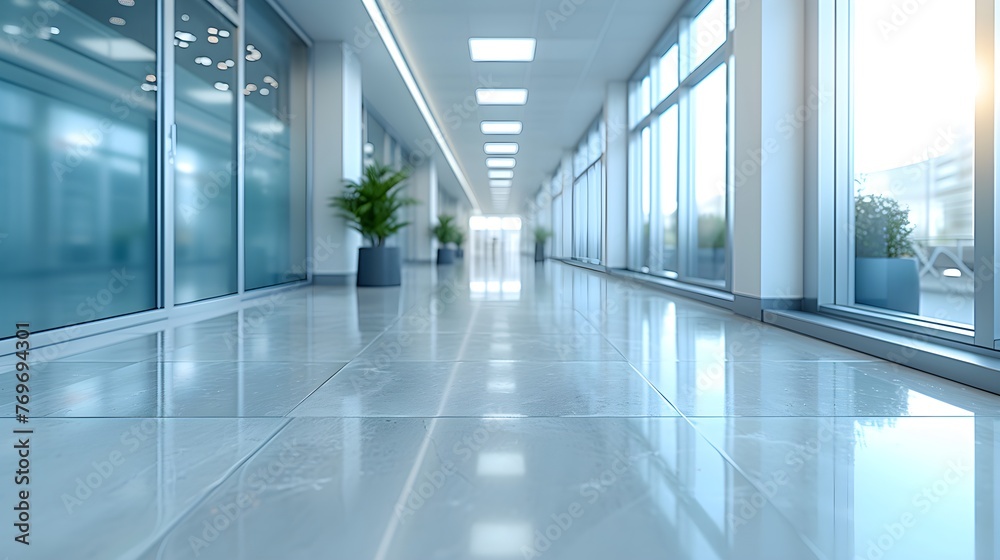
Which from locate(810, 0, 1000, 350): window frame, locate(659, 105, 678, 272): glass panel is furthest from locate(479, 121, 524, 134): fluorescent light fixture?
locate(810, 0, 1000, 350): window frame

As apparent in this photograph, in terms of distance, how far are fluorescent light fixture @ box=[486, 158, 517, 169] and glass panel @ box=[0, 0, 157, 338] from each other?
1593 cm

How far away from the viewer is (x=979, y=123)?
2887 millimetres

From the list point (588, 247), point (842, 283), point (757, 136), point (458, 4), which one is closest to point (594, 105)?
point (588, 247)

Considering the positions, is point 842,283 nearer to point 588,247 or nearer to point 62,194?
point 62,194

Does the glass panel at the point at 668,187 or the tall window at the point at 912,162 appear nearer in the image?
the tall window at the point at 912,162

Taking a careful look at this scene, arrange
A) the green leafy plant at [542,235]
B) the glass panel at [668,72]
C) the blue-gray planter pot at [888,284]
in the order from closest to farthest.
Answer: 1. the blue-gray planter pot at [888,284]
2. the glass panel at [668,72]
3. the green leafy plant at [542,235]

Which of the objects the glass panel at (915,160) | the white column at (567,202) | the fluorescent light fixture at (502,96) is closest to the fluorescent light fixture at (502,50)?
the fluorescent light fixture at (502,96)

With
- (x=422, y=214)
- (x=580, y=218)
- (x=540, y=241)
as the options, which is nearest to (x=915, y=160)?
(x=580, y=218)

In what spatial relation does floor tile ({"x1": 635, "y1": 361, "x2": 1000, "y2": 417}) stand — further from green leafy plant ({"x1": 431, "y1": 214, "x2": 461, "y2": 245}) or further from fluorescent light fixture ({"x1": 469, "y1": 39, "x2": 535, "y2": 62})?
green leafy plant ({"x1": 431, "y1": 214, "x2": 461, "y2": 245})

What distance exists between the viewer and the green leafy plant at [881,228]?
3.91 m

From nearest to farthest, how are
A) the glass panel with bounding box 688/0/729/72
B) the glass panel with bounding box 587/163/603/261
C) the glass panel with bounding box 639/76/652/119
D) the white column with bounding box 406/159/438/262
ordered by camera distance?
the glass panel with bounding box 688/0/729/72
the glass panel with bounding box 639/76/652/119
the glass panel with bounding box 587/163/603/261
the white column with bounding box 406/159/438/262

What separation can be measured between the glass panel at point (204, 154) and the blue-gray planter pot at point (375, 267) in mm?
2772

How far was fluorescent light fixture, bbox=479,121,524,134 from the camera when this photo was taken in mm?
14433

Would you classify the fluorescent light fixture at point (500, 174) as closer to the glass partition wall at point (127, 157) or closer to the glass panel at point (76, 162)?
the glass partition wall at point (127, 157)
